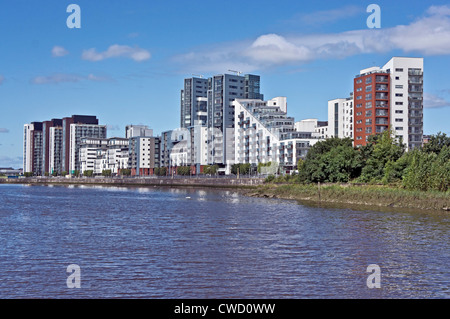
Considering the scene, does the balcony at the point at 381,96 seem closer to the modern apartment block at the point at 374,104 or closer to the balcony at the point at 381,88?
the modern apartment block at the point at 374,104

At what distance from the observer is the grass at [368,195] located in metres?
73.4

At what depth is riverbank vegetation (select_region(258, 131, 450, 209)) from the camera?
78.4 metres

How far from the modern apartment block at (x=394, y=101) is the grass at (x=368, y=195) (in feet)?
207

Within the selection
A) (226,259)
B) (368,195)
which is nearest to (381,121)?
(368,195)

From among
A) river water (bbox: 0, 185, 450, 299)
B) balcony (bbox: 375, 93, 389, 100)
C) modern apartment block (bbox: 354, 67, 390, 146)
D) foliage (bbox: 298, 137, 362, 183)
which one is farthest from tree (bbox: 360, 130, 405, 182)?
balcony (bbox: 375, 93, 389, 100)

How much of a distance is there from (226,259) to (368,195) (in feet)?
193

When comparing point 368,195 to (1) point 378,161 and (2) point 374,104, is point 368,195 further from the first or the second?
(2) point 374,104

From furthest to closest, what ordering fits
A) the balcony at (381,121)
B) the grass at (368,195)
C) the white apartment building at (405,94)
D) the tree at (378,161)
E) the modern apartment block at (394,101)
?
the white apartment building at (405,94) < the balcony at (381,121) < the modern apartment block at (394,101) < the tree at (378,161) < the grass at (368,195)

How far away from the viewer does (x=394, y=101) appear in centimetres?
17400

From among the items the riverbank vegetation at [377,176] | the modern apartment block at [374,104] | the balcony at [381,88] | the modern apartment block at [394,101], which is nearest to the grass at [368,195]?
the riverbank vegetation at [377,176]

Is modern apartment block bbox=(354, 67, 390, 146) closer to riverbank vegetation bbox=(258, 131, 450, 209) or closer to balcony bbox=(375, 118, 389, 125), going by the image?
balcony bbox=(375, 118, 389, 125)
